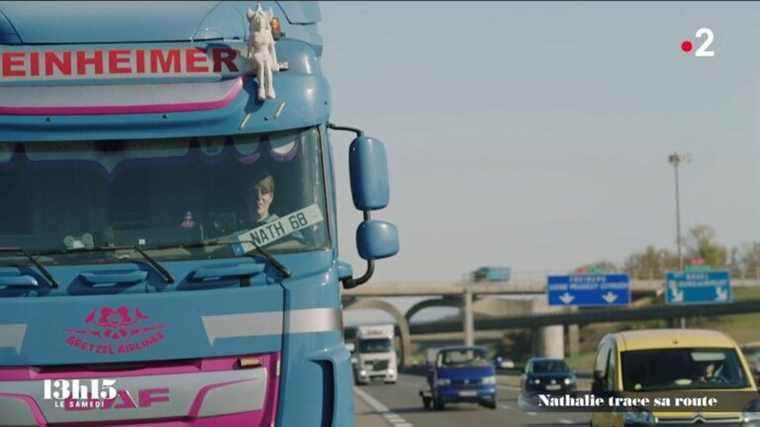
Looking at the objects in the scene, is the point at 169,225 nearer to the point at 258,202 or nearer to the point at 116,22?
the point at 258,202

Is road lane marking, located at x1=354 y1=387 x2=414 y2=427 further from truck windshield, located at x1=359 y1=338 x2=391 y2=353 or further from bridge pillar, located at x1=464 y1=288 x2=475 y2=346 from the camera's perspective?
bridge pillar, located at x1=464 y1=288 x2=475 y2=346

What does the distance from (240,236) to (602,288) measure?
6539 centimetres

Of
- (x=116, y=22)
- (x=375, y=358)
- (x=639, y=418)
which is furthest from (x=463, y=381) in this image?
(x=375, y=358)

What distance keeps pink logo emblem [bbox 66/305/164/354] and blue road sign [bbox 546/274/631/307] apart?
65.2 meters

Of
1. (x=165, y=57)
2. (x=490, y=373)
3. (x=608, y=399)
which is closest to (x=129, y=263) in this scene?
(x=165, y=57)

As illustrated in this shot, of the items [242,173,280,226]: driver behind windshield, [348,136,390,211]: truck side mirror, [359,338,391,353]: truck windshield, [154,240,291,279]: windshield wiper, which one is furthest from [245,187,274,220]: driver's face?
[359,338,391,353]: truck windshield

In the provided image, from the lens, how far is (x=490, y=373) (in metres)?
41.5

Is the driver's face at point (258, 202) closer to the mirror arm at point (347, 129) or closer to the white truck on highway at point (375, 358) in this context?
the mirror arm at point (347, 129)

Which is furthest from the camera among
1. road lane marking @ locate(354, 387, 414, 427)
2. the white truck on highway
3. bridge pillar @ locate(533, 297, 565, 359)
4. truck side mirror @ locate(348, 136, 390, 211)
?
bridge pillar @ locate(533, 297, 565, 359)

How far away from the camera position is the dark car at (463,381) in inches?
1622

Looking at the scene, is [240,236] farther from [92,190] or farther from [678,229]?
[678,229]

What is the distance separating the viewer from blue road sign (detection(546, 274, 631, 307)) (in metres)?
74.7

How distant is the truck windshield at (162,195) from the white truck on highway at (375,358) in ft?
226

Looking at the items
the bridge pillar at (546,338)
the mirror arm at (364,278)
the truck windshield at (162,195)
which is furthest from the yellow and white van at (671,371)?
the bridge pillar at (546,338)
